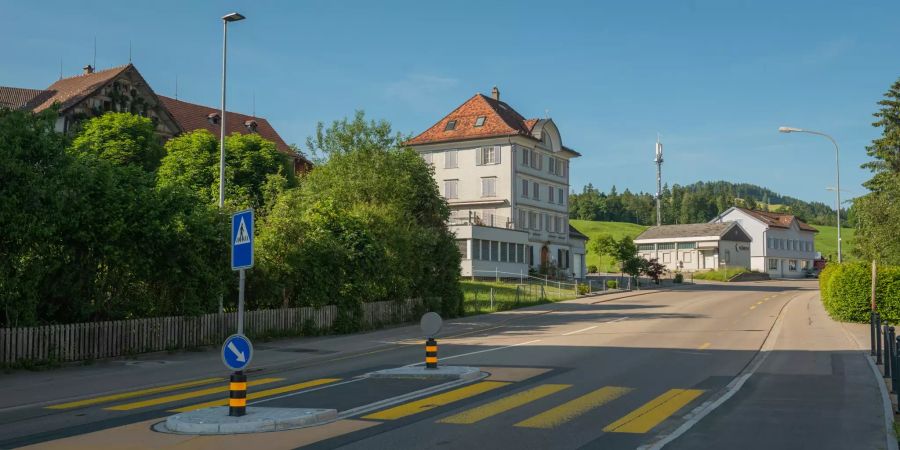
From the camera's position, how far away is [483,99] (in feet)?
233

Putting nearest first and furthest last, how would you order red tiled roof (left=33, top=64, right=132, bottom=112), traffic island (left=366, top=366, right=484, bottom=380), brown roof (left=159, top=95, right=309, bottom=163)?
1. traffic island (left=366, top=366, right=484, bottom=380)
2. red tiled roof (left=33, top=64, right=132, bottom=112)
3. brown roof (left=159, top=95, right=309, bottom=163)

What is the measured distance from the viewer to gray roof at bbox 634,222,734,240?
10094cm

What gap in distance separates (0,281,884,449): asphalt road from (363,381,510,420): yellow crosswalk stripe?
0.03 meters

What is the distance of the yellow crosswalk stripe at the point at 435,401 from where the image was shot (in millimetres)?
11578

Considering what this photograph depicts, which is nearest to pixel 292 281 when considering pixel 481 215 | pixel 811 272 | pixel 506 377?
pixel 506 377

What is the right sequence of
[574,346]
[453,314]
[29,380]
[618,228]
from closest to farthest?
[29,380] → [574,346] → [453,314] → [618,228]

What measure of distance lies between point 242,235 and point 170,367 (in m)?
8.47

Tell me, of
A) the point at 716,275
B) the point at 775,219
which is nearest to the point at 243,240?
the point at 716,275

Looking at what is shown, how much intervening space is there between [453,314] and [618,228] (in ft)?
413

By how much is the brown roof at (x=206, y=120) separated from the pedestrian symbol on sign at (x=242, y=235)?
2188 inches

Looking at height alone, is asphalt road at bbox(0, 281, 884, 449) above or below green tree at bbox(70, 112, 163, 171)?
below

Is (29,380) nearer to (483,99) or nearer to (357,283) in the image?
(357,283)

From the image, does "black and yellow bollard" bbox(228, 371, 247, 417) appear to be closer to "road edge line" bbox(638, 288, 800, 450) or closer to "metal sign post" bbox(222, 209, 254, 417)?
"metal sign post" bbox(222, 209, 254, 417)

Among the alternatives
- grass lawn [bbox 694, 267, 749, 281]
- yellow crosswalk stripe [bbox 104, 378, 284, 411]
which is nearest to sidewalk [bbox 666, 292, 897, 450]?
yellow crosswalk stripe [bbox 104, 378, 284, 411]
